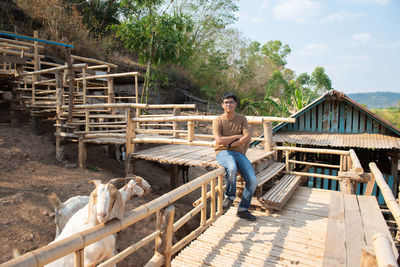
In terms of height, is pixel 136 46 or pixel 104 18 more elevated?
pixel 104 18

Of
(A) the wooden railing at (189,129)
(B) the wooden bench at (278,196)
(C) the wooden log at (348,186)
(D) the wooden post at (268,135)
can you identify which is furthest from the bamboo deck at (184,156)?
(C) the wooden log at (348,186)

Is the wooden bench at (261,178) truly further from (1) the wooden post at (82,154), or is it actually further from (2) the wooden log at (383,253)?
(1) the wooden post at (82,154)

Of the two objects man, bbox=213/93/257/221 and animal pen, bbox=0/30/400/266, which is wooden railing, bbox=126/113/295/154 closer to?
animal pen, bbox=0/30/400/266

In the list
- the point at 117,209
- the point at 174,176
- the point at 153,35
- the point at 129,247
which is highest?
the point at 153,35

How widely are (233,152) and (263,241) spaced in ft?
4.27

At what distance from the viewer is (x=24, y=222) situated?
4.74m

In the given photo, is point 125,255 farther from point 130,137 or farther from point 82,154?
point 82,154

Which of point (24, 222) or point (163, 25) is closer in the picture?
point (24, 222)

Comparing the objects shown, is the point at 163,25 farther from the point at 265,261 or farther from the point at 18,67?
the point at 265,261

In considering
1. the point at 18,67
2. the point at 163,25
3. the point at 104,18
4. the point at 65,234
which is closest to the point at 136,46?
the point at 163,25

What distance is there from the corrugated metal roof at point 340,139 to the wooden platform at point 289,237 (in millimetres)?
4390

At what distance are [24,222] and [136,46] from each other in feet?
32.1

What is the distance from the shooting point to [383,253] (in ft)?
3.85

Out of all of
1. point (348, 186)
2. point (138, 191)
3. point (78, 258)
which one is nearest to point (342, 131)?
point (348, 186)
